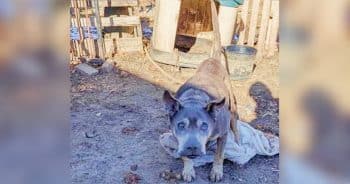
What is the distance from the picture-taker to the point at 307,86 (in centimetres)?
62

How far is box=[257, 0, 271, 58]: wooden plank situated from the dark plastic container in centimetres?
62

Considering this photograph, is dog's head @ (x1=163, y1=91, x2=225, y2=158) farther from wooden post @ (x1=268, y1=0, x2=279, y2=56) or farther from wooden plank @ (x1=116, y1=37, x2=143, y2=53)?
wooden plank @ (x1=116, y1=37, x2=143, y2=53)

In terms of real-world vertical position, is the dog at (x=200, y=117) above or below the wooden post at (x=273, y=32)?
below

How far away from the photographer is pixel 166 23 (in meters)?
6.57

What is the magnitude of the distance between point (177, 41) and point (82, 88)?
82.7 inches

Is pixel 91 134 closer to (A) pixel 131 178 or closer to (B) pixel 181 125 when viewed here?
(A) pixel 131 178

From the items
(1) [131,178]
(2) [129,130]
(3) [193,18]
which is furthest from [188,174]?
(3) [193,18]

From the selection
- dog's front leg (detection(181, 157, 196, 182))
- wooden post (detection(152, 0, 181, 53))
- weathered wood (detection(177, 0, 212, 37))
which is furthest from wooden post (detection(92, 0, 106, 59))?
dog's front leg (detection(181, 157, 196, 182))

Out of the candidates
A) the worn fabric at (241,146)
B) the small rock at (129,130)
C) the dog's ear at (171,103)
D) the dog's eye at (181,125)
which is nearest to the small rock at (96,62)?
the small rock at (129,130)

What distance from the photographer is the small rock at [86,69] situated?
21.1ft

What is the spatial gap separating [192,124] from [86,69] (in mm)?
3577

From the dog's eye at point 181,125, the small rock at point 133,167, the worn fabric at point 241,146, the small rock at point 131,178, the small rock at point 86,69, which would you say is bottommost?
the small rock at point 131,178

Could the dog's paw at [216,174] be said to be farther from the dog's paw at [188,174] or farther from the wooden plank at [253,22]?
the wooden plank at [253,22]

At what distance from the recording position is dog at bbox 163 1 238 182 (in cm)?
325
